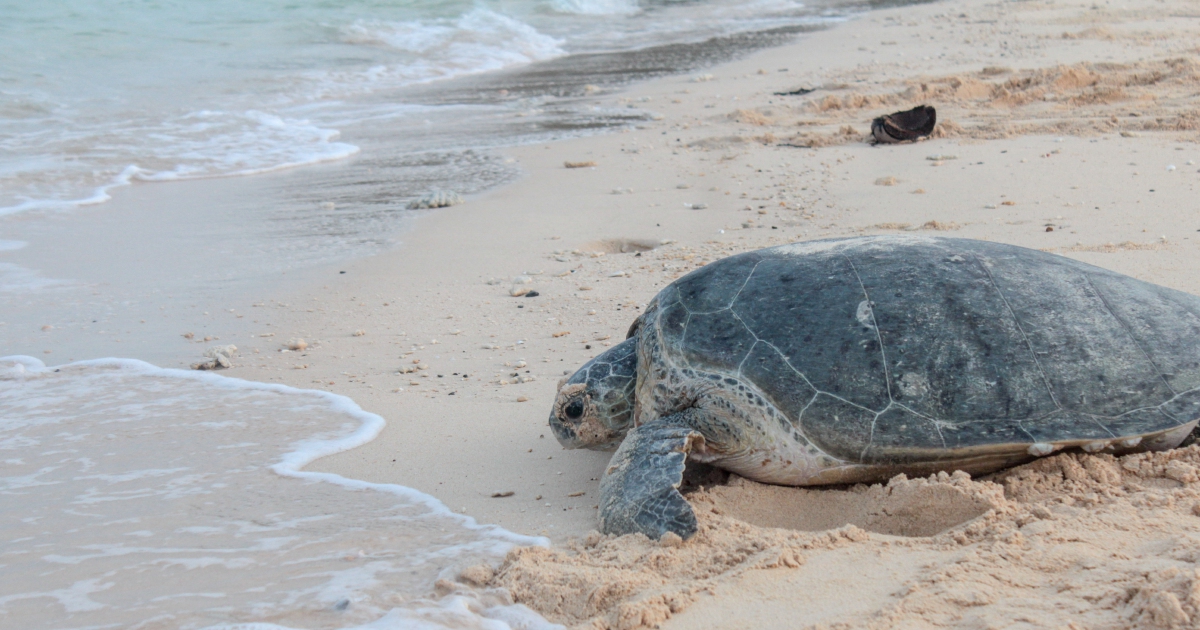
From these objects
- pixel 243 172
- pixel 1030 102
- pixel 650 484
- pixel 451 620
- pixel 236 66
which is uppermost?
pixel 236 66

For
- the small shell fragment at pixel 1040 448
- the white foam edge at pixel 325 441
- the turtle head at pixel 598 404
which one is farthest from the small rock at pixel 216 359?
the small shell fragment at pixel 1040 448

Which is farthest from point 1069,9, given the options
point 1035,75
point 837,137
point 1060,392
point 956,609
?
point 956,609

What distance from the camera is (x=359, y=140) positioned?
8.86m

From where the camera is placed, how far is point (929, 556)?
2.24 meters

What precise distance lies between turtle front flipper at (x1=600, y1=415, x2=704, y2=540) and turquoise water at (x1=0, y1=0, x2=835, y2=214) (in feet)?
19.4

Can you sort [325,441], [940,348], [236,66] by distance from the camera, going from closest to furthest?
[940,348] → [325,441] → [236,66]

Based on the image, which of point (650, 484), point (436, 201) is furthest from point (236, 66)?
point (650, 484)

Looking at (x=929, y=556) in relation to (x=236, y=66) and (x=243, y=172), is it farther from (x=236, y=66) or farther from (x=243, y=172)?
(x=236, y=66)

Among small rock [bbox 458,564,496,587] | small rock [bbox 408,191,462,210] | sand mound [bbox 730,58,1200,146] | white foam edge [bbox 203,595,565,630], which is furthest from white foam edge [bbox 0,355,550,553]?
sand mound [bbox 730,58,1200,146]

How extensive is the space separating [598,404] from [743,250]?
215 centimetres

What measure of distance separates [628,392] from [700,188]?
342cm

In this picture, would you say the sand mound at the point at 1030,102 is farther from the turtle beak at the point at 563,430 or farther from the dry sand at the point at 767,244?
the turtle beak at the point at 563,430

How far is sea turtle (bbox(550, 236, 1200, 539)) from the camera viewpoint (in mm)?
2582

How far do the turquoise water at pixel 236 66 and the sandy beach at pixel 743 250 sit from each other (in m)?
1.08
